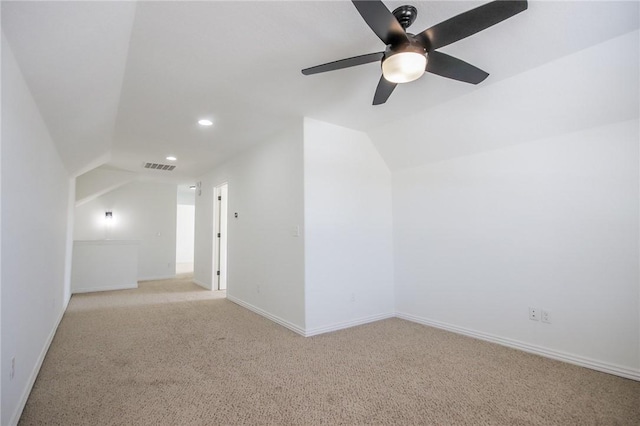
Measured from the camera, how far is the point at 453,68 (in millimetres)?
1951

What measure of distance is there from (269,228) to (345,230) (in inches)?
39.3

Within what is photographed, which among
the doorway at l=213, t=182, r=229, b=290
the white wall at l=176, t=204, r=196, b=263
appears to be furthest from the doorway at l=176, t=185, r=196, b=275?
the doorway at l=213, t=182, r=229, b=290

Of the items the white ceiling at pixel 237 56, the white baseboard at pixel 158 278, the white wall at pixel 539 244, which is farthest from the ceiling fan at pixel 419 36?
the white baseboard at pixel 158 278

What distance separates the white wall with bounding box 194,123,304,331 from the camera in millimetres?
3592

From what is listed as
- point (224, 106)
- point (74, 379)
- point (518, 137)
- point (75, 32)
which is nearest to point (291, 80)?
point (224, 106)

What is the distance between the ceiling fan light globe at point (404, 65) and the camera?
1695mm

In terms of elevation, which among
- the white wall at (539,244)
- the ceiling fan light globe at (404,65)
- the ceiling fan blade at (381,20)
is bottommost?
the white wall at (539,244)

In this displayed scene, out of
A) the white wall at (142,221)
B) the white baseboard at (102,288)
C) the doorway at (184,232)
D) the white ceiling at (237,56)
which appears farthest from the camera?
the doorway at (184,232)

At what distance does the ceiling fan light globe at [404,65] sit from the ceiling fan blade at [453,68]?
15 centimetres

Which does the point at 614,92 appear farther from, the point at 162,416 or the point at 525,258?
the point at 162,416

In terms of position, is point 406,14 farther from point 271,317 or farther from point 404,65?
point 271,317

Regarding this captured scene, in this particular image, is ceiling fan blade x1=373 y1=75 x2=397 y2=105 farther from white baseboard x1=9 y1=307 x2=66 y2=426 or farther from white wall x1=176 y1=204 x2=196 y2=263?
white wall x1=176 y1=204 x2=196 y2=263

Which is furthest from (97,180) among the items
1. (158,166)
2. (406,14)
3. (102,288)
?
(406,14)

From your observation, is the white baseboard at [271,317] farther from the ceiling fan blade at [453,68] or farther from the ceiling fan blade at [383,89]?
the ceiling fan blade at [453,68]
